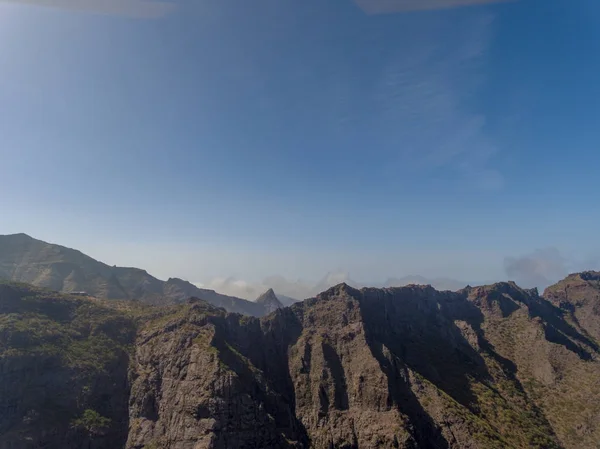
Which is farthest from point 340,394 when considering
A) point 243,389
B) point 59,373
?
point 59,373

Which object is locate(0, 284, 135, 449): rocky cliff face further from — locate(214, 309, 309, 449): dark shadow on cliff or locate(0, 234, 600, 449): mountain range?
locate(214, 309, 309, 449): dark shadow on cliff

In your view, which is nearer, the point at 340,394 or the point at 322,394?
the point at 340,394

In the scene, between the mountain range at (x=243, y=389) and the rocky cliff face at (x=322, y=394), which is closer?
the mountain range at (x=243, y=389)

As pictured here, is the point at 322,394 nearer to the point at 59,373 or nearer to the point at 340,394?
the point at 340,394

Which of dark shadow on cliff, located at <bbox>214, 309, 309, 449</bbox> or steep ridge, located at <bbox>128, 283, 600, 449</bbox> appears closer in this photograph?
steep ridge, located at <bbox>128, 283, 600, 449</bbox>

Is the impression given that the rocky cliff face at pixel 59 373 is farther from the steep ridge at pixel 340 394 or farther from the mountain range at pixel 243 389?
the steep ridge at pixel 340 394

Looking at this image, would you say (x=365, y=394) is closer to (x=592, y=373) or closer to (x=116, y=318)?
(x=592, y=373)

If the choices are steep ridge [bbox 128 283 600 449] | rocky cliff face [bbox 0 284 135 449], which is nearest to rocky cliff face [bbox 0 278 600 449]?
steep ridge [bbox 128 283 600 449]

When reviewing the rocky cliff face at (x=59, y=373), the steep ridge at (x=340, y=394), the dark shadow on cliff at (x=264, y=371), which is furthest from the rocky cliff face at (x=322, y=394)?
the rocky cliff face at (x=59, y=373)

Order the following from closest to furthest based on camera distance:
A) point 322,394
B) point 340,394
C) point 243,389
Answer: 1. point 243,389
2. point 340,394
3. point 322,394
